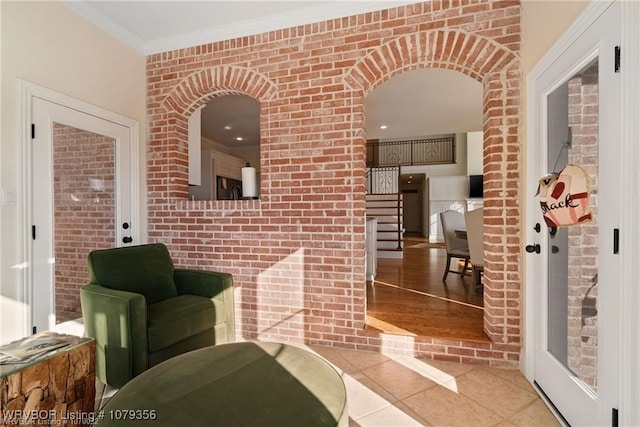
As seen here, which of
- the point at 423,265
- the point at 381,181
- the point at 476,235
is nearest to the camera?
the point at 476,235

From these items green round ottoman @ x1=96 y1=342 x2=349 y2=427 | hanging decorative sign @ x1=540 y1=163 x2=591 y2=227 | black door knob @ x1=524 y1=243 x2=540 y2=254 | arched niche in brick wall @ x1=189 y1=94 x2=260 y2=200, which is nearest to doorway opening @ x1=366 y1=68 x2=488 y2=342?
black door knob @ x1=524 y1=243 x2=540 y2=254

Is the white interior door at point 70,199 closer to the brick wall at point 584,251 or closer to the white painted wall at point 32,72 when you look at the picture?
the white painted wall at point 32,72

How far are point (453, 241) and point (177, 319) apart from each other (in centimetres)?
393

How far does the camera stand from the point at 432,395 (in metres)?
1.90

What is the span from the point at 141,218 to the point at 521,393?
3503mm

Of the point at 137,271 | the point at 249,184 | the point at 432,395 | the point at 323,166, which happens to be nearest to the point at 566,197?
the point at 432,395

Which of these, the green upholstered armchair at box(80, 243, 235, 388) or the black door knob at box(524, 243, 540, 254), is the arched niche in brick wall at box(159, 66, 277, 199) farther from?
the black door knob at box(524, 243, 540, 254)

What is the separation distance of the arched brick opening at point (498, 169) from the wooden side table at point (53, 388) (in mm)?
2547

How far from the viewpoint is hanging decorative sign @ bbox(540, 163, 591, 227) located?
1.47m

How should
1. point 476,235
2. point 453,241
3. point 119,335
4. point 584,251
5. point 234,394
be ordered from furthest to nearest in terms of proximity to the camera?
point 453,241 < point 476,235 < point 119,335 < point 584,251 < point 234,394

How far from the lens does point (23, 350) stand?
4.46 ft

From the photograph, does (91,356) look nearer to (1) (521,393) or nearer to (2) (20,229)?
(2) (20,229)

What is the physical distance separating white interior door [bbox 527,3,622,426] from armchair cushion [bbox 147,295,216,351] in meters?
2.23

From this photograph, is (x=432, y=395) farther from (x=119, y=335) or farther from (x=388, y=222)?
(x=388, y=222)
